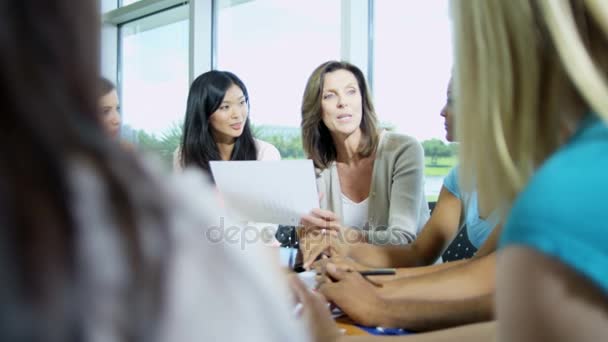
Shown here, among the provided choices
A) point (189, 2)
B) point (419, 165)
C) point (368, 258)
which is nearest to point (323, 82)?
point (419, 165)

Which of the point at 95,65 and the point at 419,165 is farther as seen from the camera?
the point at 419,165

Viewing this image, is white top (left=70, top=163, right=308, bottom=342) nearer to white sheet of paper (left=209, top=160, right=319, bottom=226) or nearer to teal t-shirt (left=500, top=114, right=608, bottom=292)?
teal t-shirt (left=500, top=114, right=608, bottom=292)

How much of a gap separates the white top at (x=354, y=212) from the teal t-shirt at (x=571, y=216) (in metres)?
1.79

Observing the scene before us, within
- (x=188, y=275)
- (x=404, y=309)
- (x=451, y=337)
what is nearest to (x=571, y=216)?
(x=188, y=275)

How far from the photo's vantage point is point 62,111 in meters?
0.28

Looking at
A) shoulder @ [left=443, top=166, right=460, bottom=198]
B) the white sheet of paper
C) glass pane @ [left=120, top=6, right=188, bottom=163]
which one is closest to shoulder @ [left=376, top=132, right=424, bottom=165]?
shoulder @ [left=443, top=166, right=460, bottom=198]

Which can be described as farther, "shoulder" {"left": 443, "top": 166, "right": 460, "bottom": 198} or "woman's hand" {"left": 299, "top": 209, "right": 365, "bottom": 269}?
"shoulder" {"left": 443, "top": 166, "right": 460, "bottom": 198}

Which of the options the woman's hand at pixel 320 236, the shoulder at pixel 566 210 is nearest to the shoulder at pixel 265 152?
the woman's hand at pixel 320 236

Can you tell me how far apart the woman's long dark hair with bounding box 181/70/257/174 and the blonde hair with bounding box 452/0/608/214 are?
2286 millimetres

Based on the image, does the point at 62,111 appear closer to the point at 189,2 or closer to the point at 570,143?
the point at 570,143

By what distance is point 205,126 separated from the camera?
2.91 m

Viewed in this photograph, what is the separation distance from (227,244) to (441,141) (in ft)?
9.56

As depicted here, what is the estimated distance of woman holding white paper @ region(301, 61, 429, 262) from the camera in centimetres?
220

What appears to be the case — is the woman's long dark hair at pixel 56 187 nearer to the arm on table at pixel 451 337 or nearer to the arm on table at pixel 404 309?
the arm on table at pixel 451 337
